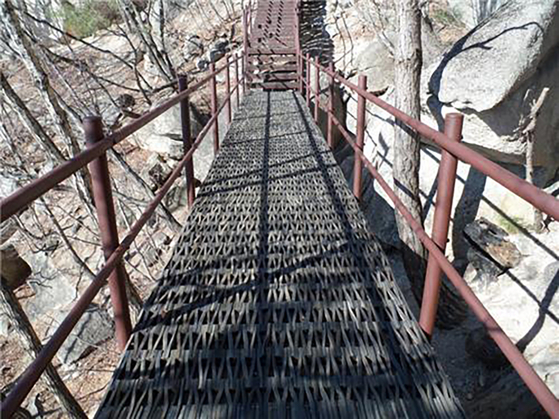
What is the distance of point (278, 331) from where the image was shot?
1.65 meters

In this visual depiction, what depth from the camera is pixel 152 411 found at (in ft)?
4.32

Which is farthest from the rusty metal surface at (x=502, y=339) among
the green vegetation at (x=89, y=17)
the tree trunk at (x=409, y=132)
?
the green vegetation at (x=89, y=17)

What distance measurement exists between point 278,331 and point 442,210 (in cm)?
79

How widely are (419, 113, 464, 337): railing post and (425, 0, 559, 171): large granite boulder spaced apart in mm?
4562

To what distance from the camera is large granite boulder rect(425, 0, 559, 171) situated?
5.21 m

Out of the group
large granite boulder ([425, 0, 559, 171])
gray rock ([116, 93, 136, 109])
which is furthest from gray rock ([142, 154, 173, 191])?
large granite boulder ([425, 0, 559, 171])

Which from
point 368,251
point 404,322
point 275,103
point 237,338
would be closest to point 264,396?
point 237,338

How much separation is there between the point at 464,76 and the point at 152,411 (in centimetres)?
570

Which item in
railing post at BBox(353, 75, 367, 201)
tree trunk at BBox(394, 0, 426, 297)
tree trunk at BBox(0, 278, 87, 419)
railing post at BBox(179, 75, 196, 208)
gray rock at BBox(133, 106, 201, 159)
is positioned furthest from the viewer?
gray rock at BBox(133, 106, 201, 159)

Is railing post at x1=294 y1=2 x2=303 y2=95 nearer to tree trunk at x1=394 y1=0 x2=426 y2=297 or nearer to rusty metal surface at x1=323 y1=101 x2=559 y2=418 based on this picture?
tree trunk at x1=394 y1=0 x2=426 y2=297

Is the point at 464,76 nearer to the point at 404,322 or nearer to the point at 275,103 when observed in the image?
the point at 275,103

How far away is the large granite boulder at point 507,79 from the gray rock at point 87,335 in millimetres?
6628

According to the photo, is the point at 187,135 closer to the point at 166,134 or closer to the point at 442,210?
the point at 442,210

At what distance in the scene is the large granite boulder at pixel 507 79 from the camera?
5.21 meters
